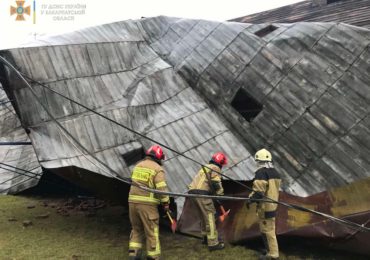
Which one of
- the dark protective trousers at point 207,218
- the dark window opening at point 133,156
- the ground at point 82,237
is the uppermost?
the dark window opening at point 133,156

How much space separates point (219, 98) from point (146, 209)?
4410 millimetres

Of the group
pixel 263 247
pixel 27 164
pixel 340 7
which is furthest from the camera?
pixel 340 7

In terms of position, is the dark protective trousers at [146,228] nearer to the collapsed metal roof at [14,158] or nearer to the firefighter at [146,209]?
the firefighter at [146,209]

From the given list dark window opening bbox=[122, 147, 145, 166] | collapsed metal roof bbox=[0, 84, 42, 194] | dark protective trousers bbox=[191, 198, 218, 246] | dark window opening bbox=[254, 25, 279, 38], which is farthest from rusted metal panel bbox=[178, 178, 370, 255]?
collapsed metal roof bbox=[0, 84, 42, 194]

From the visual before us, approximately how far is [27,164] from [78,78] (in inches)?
244

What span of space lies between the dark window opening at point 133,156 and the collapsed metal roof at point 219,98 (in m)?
0.09

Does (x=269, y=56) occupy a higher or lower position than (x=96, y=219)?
higher

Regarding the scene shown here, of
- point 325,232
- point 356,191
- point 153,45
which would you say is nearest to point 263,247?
point 325,232

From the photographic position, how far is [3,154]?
15484 millimetres

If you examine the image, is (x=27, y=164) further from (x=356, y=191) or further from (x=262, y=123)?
(x=356, y=191)

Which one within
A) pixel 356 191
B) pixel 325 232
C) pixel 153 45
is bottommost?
pixel 325 232

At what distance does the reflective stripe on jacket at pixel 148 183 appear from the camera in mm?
7434

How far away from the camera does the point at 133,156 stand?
366 inches

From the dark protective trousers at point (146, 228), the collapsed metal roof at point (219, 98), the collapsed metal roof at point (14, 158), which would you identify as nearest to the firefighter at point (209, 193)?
the collapsed metal roof at point (219, 98)
